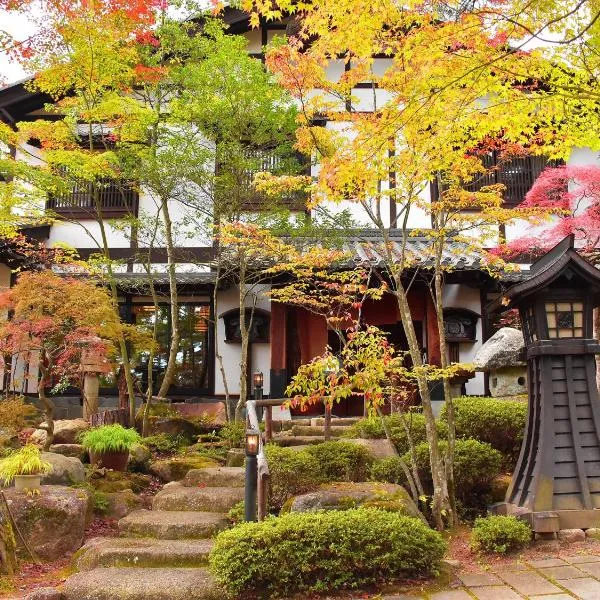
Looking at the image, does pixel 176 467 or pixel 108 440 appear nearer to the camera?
pixel 108 440

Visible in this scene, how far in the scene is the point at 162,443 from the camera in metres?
10.6

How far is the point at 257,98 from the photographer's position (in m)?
10.8

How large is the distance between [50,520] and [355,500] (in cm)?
345

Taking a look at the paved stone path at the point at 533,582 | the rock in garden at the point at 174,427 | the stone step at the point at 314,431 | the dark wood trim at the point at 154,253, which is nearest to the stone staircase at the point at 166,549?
the paved stone path at the point at 533,582

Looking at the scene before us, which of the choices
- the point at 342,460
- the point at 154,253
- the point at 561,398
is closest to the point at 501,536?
the point at 561,398

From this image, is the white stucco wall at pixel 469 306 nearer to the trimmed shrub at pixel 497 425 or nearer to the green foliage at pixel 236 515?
the trimmed shrub at pixel 497 425

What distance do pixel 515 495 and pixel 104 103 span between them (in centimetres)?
929

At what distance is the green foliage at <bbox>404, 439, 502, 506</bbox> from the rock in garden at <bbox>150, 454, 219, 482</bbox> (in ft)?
10.5

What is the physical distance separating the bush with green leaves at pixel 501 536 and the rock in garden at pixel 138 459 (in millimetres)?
5486

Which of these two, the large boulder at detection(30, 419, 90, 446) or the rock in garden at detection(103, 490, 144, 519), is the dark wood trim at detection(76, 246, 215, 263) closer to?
the large boulder at detection(30, 419, 90, 446)

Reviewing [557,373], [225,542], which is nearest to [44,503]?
[225,542]

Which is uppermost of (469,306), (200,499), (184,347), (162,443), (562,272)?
(469,306)

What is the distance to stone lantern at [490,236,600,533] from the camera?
650 centimetres

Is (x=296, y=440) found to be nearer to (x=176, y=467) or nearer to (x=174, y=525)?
(x=176, y=467)
